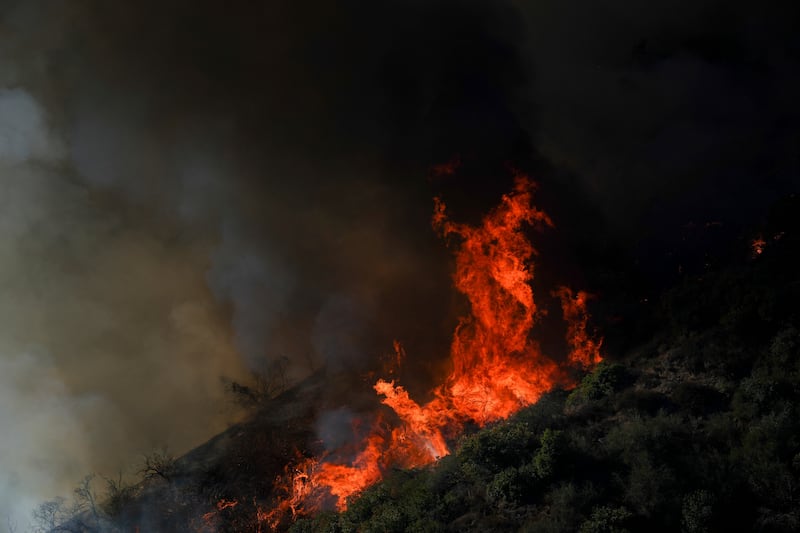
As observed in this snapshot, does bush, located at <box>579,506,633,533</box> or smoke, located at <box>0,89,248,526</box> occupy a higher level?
smoke, located at <box>0,89,248,526</box>

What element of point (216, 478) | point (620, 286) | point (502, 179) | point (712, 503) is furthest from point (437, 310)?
point (712, 503)

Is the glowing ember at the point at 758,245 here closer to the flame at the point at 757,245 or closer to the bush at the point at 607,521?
the flame at the point at 757,245

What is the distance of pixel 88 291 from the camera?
46656 millimetres

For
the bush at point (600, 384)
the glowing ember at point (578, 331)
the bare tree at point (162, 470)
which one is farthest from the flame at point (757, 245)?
the bare tree at point (162, 470)

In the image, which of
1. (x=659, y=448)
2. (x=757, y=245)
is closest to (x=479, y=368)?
(x=659, y=448)

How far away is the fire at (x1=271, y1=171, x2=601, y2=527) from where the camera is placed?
2966 centimetres

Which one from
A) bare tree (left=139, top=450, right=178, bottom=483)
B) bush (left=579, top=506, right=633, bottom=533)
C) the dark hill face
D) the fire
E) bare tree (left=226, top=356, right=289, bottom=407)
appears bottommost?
bush (left=579, top=506, right=633, bottom=533)

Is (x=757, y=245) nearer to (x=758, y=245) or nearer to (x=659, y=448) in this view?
(x=758, y=245)

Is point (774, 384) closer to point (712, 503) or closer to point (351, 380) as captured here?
point (712, 503)

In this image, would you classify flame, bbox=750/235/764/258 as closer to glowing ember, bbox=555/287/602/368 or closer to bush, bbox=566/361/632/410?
glowing ember, bbox=555/287/602/368

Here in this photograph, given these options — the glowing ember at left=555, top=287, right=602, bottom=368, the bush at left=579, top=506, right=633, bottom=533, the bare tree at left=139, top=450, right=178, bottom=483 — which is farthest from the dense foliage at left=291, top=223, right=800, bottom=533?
the bare tree at left=139, top=450, right=178, bottom=483

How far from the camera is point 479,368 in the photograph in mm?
31000

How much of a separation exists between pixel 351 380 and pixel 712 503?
21237 mm

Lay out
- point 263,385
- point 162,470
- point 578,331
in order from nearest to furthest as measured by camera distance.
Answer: point 578,331
point 162,470
point 263,385
